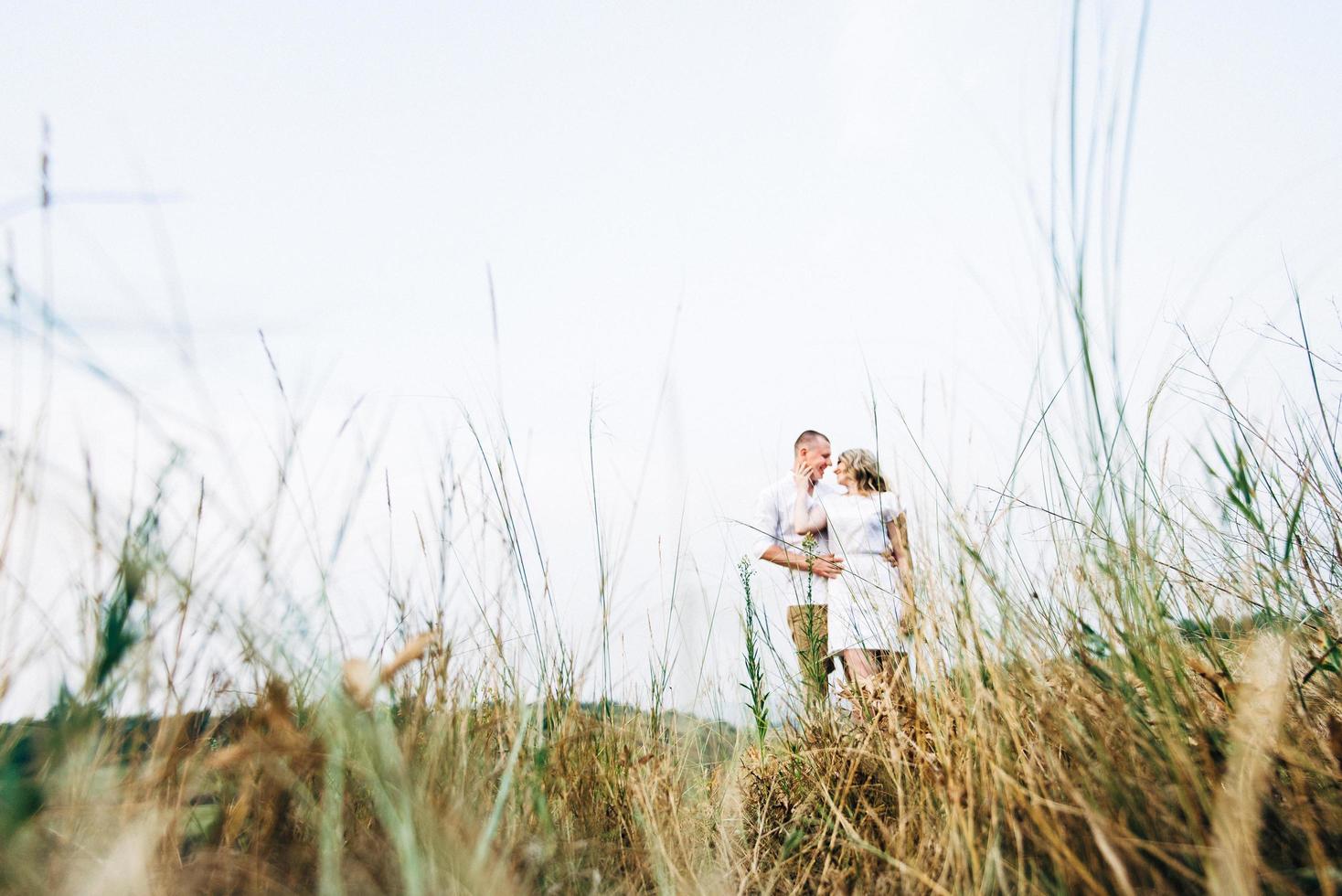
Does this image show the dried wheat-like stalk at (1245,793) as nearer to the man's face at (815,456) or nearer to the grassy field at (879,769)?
the grassy field at (879,769)

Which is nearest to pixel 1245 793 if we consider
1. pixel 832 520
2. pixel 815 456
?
pixel 832 520

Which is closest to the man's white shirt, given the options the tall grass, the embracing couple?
the embracing couple

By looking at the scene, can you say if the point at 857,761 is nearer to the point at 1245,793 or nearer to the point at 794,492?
the point at 1245,793

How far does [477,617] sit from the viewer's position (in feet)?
5.30

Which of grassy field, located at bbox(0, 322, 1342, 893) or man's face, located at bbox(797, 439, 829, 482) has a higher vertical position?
man's face, located at bbox(797, 439, 829, 482)

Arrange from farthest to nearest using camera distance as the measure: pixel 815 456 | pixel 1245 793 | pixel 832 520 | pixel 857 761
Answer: pixel 815 456
pixel 832 520
pixel 857 761
pixel 1245 793

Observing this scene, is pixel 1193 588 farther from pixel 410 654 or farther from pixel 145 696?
pixel 145 696

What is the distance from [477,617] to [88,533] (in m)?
0.76

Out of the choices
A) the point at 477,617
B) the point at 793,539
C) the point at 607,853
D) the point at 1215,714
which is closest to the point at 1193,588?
the point at 1215,714

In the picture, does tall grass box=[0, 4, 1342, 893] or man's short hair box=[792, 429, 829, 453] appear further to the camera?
man's short hair box=[792, 429, 829, 453]

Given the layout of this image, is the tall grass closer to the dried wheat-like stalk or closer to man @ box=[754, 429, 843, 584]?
the dried wheat-like stalk

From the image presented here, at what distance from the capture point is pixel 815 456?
4379 mm

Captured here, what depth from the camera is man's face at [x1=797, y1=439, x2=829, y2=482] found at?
4.32 metres

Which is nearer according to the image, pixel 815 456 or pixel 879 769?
pixel 879 769
